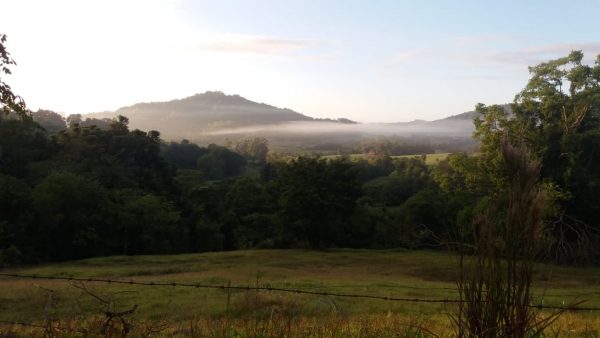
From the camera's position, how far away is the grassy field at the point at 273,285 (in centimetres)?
919

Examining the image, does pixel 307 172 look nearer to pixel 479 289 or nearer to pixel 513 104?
pixel 513 104

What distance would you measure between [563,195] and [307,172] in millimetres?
15478

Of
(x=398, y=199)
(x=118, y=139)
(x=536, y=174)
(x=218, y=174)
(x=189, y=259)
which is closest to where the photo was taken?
(x=536, y=174)

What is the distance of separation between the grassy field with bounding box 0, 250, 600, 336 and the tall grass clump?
1.68 metres

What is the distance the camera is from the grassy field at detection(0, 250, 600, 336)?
9.19 m

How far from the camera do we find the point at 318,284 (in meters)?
17.8

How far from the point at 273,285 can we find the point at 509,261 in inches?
567

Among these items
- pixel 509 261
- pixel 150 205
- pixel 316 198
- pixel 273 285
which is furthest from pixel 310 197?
pixel 509 261

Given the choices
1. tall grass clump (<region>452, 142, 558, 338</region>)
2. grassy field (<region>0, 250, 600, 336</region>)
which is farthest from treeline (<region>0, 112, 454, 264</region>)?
tall grass clump (<region>452, 142, 558, 338</region>)

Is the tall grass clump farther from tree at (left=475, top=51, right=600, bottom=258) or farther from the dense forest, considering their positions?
tree at (left=475, top=51, right=600, bottom=258)

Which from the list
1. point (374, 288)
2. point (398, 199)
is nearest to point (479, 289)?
point (374, 288)

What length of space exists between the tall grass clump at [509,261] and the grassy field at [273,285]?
1678 millimetres

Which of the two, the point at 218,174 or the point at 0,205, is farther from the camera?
the point at 218,174

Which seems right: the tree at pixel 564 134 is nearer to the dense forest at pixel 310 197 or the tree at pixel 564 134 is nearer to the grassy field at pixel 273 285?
the dense forest at pixel 310 197
